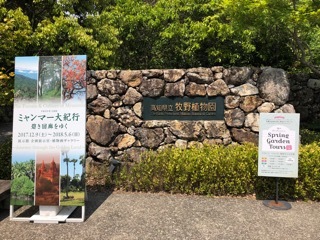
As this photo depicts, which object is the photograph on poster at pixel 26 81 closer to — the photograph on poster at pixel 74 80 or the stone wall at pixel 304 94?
the photograph on poster at pixel 74 80

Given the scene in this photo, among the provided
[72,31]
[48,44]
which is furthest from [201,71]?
[48,44]

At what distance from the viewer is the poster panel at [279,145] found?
4879mm

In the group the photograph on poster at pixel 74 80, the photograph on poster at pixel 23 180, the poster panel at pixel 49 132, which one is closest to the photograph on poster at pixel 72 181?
the poster panel at pixel 49 132

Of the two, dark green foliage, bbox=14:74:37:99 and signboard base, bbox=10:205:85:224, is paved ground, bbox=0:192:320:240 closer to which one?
signboard base, bbox=10:205:85:224

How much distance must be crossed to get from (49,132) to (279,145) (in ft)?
11.7

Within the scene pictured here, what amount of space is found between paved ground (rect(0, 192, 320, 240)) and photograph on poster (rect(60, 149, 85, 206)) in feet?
1.06

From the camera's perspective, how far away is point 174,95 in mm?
6652

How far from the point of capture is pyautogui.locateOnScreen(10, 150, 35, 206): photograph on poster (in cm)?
429

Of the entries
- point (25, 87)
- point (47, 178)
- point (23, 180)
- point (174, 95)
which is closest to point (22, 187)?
point (23, 180)

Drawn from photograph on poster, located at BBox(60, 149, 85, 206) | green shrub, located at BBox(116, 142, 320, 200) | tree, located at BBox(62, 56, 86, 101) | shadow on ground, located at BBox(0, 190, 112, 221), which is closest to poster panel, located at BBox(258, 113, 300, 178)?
green shrub, located at BBox(116, 142, 320, 200)

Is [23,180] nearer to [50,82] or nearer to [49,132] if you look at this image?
[49,132]

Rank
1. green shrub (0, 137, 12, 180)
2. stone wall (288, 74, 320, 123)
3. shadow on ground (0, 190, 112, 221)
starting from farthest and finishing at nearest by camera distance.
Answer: stone wall (288, 74, 320, 123), green shrub (0, 137, 12, 180), shadow on ground (0, 190, 112, 221)

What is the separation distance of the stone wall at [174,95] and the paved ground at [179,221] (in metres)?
1.77

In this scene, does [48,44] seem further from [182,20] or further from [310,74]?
[310,74]
